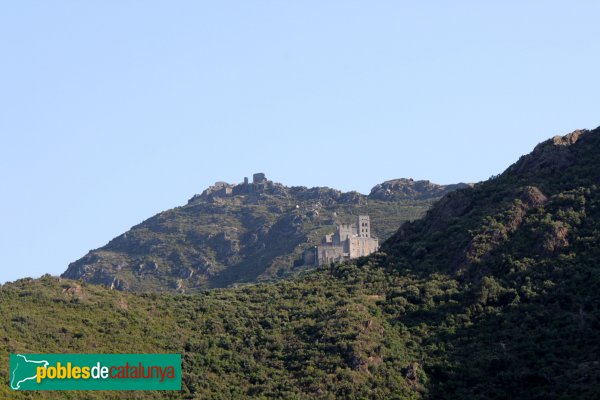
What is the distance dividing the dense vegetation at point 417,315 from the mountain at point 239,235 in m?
53.8

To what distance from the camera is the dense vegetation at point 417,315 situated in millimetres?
66500

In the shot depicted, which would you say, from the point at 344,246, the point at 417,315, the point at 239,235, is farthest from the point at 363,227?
the point at 417,315

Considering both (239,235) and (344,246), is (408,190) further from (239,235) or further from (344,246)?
(344,246)

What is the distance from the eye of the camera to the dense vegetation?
218 feet

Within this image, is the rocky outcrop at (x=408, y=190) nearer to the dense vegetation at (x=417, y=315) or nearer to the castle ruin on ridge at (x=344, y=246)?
the castle ruin on ridge at (x=344, y=246)

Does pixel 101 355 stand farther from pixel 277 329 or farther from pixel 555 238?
pixel 555 238

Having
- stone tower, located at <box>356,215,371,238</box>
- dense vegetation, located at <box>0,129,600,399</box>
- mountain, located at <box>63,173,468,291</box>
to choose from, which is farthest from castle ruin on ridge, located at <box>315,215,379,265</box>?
dense vegetation, located at <box>0,129,600,399</box>

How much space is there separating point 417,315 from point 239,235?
101115 mm

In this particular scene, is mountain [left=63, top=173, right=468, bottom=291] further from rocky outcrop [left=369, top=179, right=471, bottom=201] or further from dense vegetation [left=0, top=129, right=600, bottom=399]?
dense vegetation [left=0, top=129, right=600, bottom=399]

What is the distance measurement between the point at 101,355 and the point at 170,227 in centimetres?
12174

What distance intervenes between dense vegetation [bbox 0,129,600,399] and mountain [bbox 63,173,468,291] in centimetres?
5376

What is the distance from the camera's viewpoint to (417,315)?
75250 mm

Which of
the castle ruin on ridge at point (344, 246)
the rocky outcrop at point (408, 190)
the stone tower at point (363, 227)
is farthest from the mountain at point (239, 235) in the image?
the castle ruin on ridge at point (344, 246)

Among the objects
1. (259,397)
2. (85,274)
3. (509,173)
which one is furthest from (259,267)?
(259,397)
